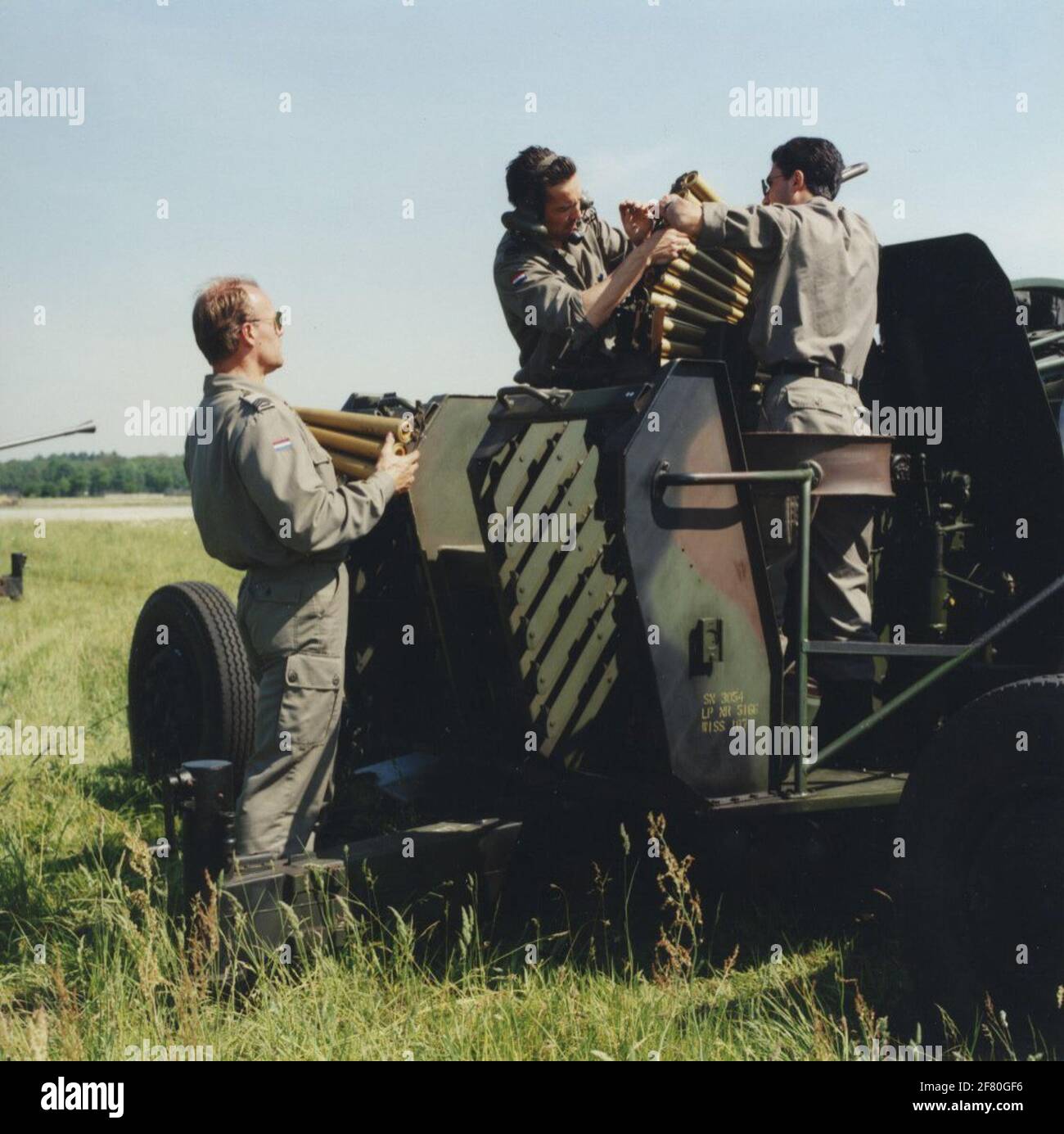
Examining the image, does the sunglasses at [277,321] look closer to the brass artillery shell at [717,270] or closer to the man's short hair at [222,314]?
the man's short hair at [222,314]

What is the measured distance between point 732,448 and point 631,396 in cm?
33

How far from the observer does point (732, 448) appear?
3988 mm

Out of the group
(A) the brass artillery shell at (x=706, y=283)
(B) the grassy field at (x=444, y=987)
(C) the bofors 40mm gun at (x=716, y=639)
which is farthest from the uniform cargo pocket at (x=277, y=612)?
(A) the brass artillery shell at (x=706, y=283)

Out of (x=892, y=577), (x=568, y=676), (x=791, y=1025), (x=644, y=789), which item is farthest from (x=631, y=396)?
(x=791, y=1025)

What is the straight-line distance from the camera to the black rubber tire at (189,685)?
17.8 feet

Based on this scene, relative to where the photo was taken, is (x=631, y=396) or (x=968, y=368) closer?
(x=631, y=396)

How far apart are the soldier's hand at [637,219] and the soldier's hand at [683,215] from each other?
0.14 metres

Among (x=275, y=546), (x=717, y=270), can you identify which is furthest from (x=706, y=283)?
(x=275, y=546)

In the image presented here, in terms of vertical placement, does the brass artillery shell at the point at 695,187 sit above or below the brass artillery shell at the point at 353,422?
above

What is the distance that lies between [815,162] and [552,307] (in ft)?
3.24

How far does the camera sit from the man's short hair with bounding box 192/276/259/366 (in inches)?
164

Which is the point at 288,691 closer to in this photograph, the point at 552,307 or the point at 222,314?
the point at 222,314

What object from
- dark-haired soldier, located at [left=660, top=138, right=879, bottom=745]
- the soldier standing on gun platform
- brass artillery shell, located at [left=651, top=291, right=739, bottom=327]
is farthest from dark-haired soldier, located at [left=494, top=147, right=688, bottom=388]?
the soldier standing on gun platform

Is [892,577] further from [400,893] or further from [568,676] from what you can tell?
[400,893]
